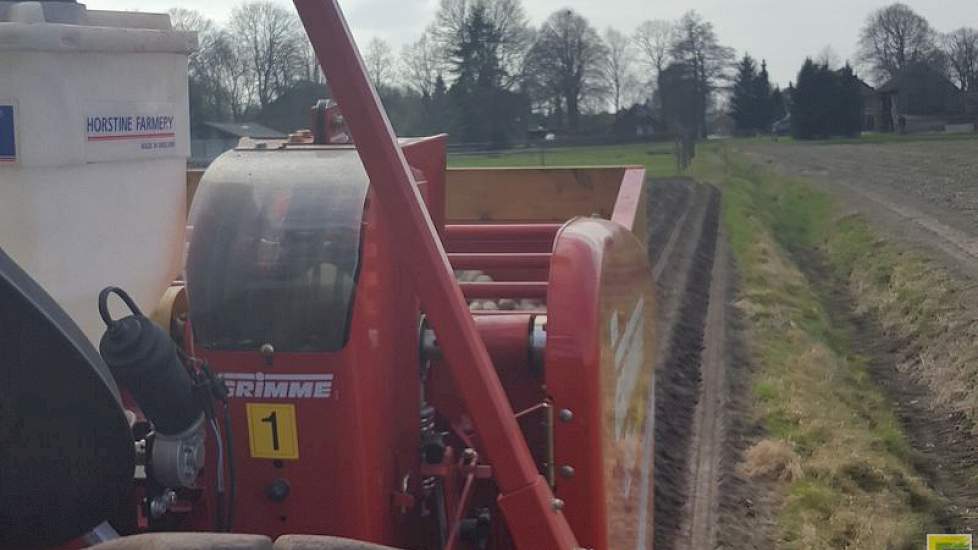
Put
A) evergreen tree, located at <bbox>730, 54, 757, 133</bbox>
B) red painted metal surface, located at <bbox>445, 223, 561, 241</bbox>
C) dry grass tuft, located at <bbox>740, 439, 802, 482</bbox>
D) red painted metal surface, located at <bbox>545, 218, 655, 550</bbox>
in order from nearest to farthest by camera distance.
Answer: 1. red painted metal surface, located at <bbox>545, 218, 655, 550</bbox>
2. red painted metal surface, located at <bbox>445, 223, 561, 241</bbox>
3. dry grass tuft, located at <bbox>740, 439, 802, 482</bbox>
4. evergreen tree, located at <bbox>730, 54, 757, 133</bbox>

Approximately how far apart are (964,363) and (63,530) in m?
10.8

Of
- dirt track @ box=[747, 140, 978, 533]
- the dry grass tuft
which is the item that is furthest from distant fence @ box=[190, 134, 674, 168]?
dirt track @ box=[747, 140, 978, 533]

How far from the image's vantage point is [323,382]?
8.96 ft

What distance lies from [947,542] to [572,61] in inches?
1279

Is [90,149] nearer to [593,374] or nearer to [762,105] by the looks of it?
[593,374]

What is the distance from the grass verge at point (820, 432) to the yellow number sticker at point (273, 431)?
4.90m

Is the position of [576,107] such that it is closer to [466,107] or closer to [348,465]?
[466,107]

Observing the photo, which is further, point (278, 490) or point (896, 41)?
point (896, 41)

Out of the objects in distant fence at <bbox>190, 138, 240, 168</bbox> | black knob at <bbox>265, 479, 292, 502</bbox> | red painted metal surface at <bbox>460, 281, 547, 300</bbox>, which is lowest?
black knob at <bbox>265, 479, 292, 502</bbox>

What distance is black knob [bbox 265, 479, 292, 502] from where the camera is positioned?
279cm

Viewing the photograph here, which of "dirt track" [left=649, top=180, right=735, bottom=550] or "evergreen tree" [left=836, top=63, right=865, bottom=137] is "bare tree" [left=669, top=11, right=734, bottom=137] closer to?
"evergreen tree" [left=836, top=63, right=865, bottom=137]

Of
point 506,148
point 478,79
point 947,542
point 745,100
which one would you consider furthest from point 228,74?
point 745,100

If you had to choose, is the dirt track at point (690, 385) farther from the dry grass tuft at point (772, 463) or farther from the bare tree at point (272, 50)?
the bare tree at point (272, 50)

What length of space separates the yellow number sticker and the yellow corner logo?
5.02 meters
